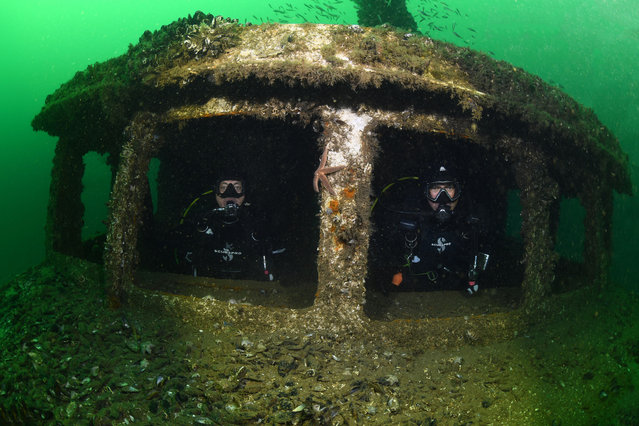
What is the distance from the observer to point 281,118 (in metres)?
3.80

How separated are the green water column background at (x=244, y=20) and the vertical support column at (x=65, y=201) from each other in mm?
19344

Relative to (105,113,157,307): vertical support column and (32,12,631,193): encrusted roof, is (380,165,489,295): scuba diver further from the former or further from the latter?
(105,113,157,307): vertical support column

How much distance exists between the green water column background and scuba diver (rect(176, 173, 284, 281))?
63.3 feet

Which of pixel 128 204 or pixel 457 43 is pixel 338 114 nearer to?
pixel 128 204

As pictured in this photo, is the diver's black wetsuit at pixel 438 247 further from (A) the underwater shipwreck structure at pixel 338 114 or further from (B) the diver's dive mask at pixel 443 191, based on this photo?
(A) the underwater shipwreck structure at pixel 338 114

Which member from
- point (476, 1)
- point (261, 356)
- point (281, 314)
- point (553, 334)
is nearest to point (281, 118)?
point (281, 314)

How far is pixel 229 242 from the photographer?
621 cm

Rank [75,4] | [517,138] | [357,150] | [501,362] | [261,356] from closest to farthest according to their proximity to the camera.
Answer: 1. [261,356]
2. [501,362]
3. [357,150]
4. [517,138]
5. [75,4]

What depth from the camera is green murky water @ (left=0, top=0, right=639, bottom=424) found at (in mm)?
2973

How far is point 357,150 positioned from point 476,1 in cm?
8886

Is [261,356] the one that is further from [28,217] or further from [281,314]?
[28,217]

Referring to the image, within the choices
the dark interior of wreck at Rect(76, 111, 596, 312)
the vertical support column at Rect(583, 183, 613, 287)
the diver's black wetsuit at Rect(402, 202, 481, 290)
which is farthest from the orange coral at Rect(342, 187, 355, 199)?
the vertical support column at Rect(583, 183, 613, 287)

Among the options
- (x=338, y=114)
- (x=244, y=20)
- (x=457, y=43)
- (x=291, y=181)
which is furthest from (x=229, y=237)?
(x=457, y=43)

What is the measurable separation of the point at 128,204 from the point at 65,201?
279 cm
